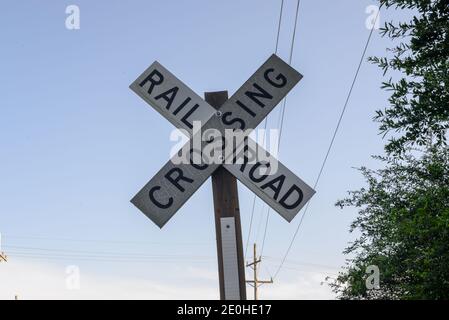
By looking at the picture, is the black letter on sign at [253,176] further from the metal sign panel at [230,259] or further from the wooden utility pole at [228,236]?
the metal sign panel at [230,259]

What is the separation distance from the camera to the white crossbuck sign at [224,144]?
389cm

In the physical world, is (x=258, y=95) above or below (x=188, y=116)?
above

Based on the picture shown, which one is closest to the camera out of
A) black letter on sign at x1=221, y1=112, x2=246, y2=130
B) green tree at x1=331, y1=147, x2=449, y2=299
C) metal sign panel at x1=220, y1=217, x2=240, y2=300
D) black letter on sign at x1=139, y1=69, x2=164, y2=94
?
metal sign panel at x1=220, y1=217, x2=240, y2=300

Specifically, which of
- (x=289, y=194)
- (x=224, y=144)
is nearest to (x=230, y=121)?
(x=224, y=144)

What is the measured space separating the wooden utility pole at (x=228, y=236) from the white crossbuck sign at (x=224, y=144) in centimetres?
11

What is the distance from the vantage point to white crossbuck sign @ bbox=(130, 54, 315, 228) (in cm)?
389

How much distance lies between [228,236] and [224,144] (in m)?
0.71

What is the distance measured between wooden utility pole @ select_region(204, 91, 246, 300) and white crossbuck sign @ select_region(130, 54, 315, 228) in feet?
0.37

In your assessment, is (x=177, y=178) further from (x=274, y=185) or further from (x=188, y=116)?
(x=274, y=185)

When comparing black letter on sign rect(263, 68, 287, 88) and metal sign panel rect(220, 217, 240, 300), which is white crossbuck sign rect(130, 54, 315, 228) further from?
metal sign panel rect(220, 217, 240, 300)

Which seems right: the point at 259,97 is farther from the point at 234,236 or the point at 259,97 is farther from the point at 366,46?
the point at 366,46

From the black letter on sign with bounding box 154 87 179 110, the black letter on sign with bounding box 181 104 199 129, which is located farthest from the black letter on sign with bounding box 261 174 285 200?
the black letter on sign with bounding box 154 87 179 110

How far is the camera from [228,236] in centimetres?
386
